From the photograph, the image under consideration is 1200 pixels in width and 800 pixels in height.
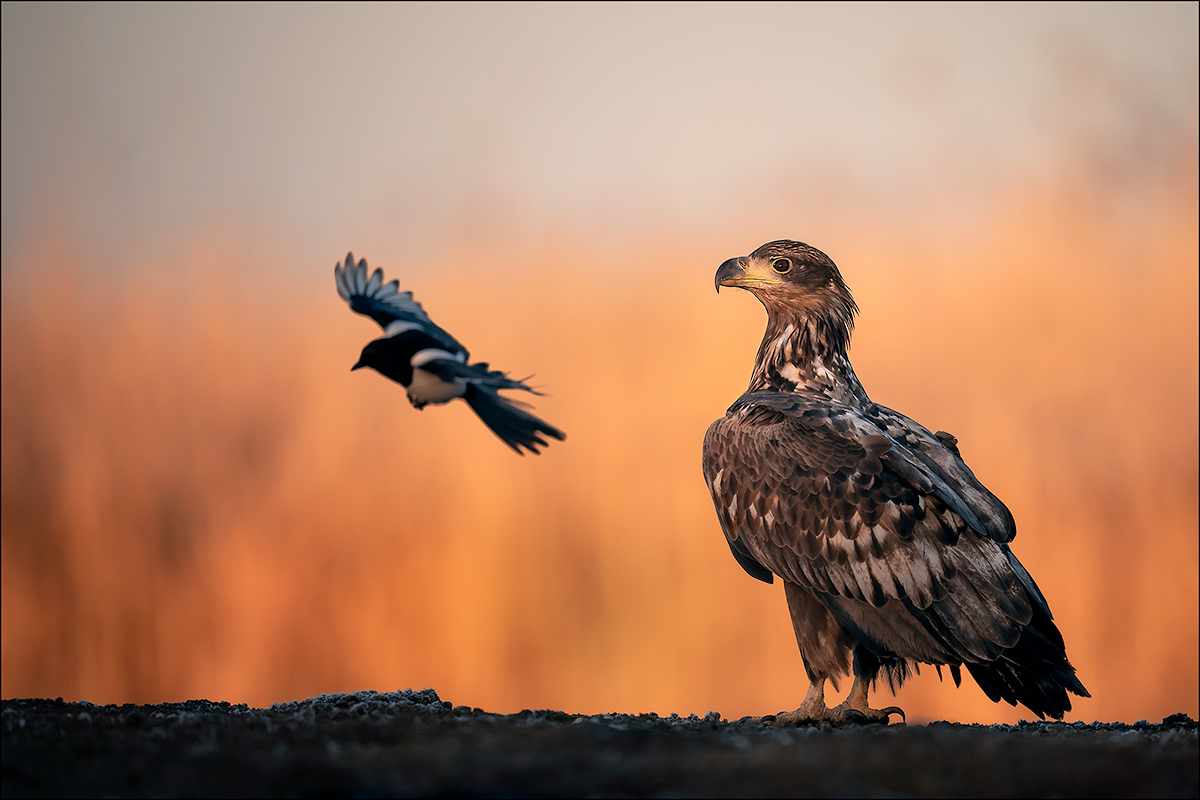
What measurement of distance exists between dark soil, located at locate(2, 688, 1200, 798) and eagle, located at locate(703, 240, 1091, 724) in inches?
48.7

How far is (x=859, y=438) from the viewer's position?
6895 mm

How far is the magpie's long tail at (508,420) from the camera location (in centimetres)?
538

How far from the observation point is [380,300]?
21.5ft

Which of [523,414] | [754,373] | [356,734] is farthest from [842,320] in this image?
[356,734]

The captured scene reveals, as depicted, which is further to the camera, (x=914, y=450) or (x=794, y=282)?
(x=794, y=282)

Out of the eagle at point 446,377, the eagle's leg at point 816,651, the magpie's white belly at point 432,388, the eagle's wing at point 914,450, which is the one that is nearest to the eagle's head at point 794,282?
the eagle's wing at point 914,450

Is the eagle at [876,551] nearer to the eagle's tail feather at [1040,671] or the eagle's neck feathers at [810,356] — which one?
the eagle's tail feather at [1040,671]

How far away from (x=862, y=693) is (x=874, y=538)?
1126 millimetres

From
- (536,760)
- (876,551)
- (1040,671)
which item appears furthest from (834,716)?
(536,760)

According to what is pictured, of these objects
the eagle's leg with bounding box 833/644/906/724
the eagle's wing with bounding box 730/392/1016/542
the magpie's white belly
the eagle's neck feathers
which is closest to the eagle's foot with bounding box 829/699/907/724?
the eagle's leg with bounding box 833/644/906/724

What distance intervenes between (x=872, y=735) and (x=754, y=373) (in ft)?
13.4

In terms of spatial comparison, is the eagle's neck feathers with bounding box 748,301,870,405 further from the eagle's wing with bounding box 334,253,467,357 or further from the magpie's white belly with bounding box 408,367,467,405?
the magpie's white belly with bounding box 408,367,467,405

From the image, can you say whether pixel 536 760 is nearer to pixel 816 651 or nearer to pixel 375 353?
pixel 375 353

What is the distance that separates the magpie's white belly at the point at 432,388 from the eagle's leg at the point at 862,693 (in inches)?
134
